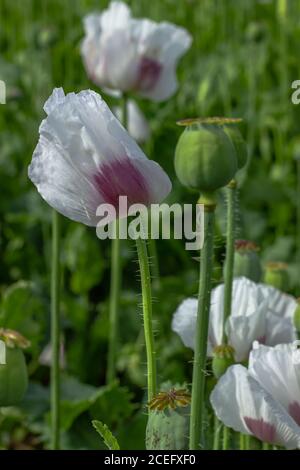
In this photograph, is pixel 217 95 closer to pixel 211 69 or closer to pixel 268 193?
pixel 211 69

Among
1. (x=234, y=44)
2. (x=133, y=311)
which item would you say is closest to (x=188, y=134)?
(x=133, y=311)

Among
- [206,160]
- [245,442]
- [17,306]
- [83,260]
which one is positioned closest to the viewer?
[206,160]

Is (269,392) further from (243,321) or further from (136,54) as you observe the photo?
(136,54)

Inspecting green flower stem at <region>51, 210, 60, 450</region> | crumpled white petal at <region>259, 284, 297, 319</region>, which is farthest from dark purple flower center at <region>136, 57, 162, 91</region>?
crumpled white petal at <region>259, 284, 297, 319</region>

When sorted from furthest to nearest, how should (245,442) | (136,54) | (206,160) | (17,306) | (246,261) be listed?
(136,54) < (17,306) < (246,261) < (245,442) < (206,160)

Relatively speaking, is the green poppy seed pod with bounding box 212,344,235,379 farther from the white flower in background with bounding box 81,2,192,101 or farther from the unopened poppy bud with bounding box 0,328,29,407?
the white flower in background with bounding box 81,2,192,101

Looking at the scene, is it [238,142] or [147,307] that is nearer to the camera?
[147,307]

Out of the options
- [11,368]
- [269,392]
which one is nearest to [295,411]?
[269,392]
